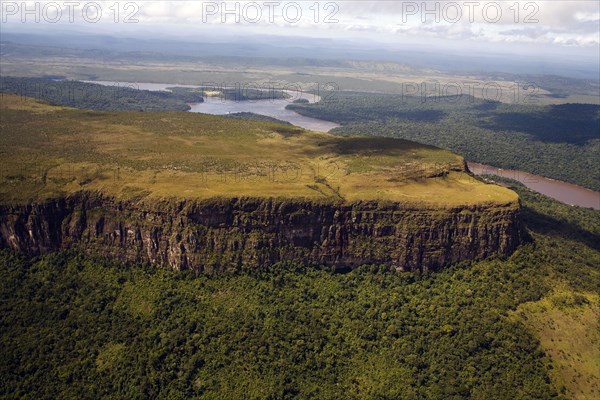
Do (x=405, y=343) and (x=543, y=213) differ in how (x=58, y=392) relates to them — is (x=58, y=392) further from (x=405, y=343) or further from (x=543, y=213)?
(x=543, y=213)

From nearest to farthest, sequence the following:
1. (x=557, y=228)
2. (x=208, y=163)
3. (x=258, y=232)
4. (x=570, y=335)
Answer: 1. (x=570, y=335)
2. (x=258, y=232)
3. (x=208, y=163)
4. (x=557, y=228)

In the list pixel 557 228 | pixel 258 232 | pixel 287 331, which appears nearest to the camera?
pixel 287 331

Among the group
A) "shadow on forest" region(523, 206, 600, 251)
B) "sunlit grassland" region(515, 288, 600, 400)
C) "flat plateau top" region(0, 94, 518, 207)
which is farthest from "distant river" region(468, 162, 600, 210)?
"sunlit grassland" region(515, 288, 600, 400)

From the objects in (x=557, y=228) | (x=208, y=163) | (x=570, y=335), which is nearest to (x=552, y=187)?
(x=557, y=228)

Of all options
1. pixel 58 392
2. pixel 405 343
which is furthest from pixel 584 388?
pixel 58 392

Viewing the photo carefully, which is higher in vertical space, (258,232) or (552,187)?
(258,232)

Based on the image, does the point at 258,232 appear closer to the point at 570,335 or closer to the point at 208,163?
the point at 208,163

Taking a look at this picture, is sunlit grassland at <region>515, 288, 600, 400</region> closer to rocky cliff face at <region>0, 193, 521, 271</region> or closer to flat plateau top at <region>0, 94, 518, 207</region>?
rocky cliff face at <region>0, 193, 521, 271</region>
